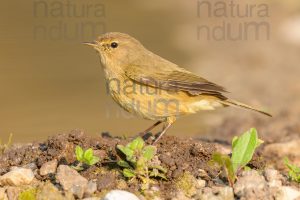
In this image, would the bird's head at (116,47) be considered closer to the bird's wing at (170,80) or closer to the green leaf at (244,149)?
the bird's wing at (170,80)

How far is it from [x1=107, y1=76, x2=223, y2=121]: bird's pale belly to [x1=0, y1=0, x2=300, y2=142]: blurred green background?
2684 millimetres

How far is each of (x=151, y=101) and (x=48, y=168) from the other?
218 centimetres

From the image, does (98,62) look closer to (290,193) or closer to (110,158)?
(110,158)

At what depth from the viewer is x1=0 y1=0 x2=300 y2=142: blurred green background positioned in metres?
12.6

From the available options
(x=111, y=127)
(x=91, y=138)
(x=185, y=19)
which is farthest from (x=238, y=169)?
(x=185, y=19)

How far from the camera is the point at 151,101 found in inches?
329

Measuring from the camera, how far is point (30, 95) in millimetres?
14203

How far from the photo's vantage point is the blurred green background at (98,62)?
12.6 m

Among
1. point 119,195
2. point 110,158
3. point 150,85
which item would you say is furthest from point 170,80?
point 119,195

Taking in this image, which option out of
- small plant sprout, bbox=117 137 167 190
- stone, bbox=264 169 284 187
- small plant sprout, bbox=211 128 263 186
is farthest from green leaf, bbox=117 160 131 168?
stone, bbox=264 169 284 187

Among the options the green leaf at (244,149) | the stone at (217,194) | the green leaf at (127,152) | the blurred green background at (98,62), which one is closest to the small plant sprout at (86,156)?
the green leaf at (127,152)

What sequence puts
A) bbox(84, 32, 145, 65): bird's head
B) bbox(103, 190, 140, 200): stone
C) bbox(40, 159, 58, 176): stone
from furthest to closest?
bbox(84, 32, 145, 65): bird's head
bbox(40, 159, 58, 176): stone
bbox(103, 190, 140, 200): stone

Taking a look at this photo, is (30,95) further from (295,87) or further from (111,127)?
(295,87)

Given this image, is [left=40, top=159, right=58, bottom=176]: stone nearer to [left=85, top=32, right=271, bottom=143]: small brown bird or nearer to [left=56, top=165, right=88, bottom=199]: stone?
[left=56, top=165, right=88, bottom=199]: stone
